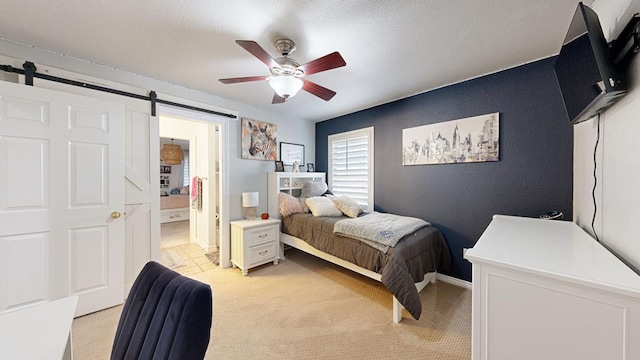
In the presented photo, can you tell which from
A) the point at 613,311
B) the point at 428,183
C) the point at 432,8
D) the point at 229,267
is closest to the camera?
the point at 613,311

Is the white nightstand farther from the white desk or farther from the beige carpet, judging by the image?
the white desk

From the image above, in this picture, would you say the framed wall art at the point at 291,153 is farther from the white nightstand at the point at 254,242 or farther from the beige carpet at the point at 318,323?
the beige carpet at the point at 318,323

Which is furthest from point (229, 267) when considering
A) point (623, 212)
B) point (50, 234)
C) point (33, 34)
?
point (623, 212)

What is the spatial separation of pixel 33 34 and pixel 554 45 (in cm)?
→ 433

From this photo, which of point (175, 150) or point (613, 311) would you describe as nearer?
point (613, 311)

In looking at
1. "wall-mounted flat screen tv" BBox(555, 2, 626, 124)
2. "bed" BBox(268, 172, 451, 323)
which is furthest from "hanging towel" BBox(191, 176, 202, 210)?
"wall-mounted flat screen tv" BBox(555, 2, 626, 124)

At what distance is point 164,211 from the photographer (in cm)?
633

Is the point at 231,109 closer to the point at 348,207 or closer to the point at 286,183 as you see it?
the point at 286,183

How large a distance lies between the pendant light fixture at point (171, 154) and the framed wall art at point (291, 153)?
4.30 m

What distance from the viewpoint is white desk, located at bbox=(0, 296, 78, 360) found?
2.22ft

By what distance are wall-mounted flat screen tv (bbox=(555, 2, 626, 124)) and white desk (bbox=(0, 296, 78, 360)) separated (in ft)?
7.71

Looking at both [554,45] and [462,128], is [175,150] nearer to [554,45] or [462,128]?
[462,128]

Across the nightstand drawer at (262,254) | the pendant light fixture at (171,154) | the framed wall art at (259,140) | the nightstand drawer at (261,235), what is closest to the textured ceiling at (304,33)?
the framed wall art at (259,140)

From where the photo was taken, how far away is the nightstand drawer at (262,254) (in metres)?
3.06
